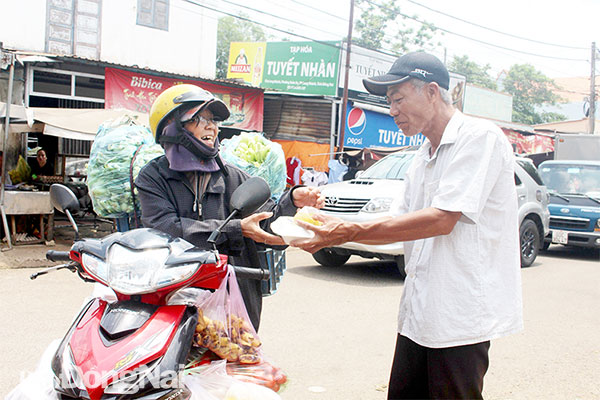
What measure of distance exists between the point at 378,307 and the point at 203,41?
15.3 metres

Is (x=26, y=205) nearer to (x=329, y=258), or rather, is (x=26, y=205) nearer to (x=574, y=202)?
(x=329, y=258)

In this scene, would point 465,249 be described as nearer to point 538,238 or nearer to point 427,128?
point 427,128

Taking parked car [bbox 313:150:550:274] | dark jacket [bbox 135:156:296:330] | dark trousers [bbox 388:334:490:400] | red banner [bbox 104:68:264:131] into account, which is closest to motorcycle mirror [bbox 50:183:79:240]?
dark jacket [bbox 135:156:296:330]

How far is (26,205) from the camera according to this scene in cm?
1003

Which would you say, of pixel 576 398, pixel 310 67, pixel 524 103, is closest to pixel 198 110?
pixel 576 398

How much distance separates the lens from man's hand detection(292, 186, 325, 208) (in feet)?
8.78

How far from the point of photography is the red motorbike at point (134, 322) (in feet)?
5.78

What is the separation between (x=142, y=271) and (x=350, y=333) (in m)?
3.90

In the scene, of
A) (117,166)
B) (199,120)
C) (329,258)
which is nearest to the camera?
(199,120)

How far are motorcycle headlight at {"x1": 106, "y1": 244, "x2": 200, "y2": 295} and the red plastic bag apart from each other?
260mm

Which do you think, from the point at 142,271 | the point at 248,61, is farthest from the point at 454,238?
the point at 248,61

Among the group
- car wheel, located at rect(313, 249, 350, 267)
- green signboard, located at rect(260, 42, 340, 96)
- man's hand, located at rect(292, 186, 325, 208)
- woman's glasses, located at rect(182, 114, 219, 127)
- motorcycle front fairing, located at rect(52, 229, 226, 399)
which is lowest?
car wheel, located at rect(313, 249, 350, 267)

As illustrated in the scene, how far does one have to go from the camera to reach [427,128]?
7.84 feet

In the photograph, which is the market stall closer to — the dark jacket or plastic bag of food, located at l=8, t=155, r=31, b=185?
plastic bag of food, located at l=8, t=155, r=31, b=185
